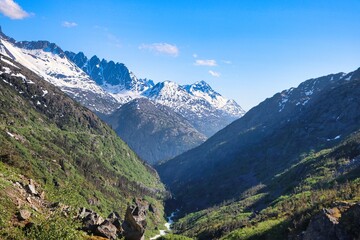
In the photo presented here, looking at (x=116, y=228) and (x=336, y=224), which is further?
(x=336, y=224)

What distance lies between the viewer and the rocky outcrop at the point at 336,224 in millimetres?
104250

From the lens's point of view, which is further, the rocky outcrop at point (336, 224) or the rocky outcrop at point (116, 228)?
the rocky outcrop at point (336, 224)

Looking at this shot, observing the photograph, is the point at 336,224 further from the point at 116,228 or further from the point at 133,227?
the point at 116,228

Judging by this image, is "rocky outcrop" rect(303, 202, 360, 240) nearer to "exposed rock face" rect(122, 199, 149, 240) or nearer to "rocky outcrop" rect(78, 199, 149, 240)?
"rocky outcrop" rect(78, 199, 149, 240)

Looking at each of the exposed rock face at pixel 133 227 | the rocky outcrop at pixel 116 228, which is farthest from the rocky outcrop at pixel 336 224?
the exposed rock face at pixel 133 227

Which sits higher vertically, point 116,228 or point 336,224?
point 336,224

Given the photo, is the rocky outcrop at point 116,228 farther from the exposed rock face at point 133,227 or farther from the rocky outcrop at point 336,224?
the rocky outcrop at point 336,224

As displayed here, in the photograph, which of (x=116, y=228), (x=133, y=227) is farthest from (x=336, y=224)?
(x=116, y=228)

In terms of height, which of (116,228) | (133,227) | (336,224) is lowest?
(116,228)

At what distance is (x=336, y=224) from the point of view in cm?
11012

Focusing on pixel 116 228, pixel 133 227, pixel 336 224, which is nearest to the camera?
pixel 133 227

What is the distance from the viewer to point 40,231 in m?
52.5

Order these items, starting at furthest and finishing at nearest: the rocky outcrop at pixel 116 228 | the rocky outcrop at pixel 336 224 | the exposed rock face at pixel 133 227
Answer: the rocky outcrop at pixel 336 224 → the exposed rock face at pixel 133 227 → the rocky outcrop at pixel 116 228

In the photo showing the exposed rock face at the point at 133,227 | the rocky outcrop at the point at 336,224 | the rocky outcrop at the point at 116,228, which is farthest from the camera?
the rocky outcrop at the point at 336,224
